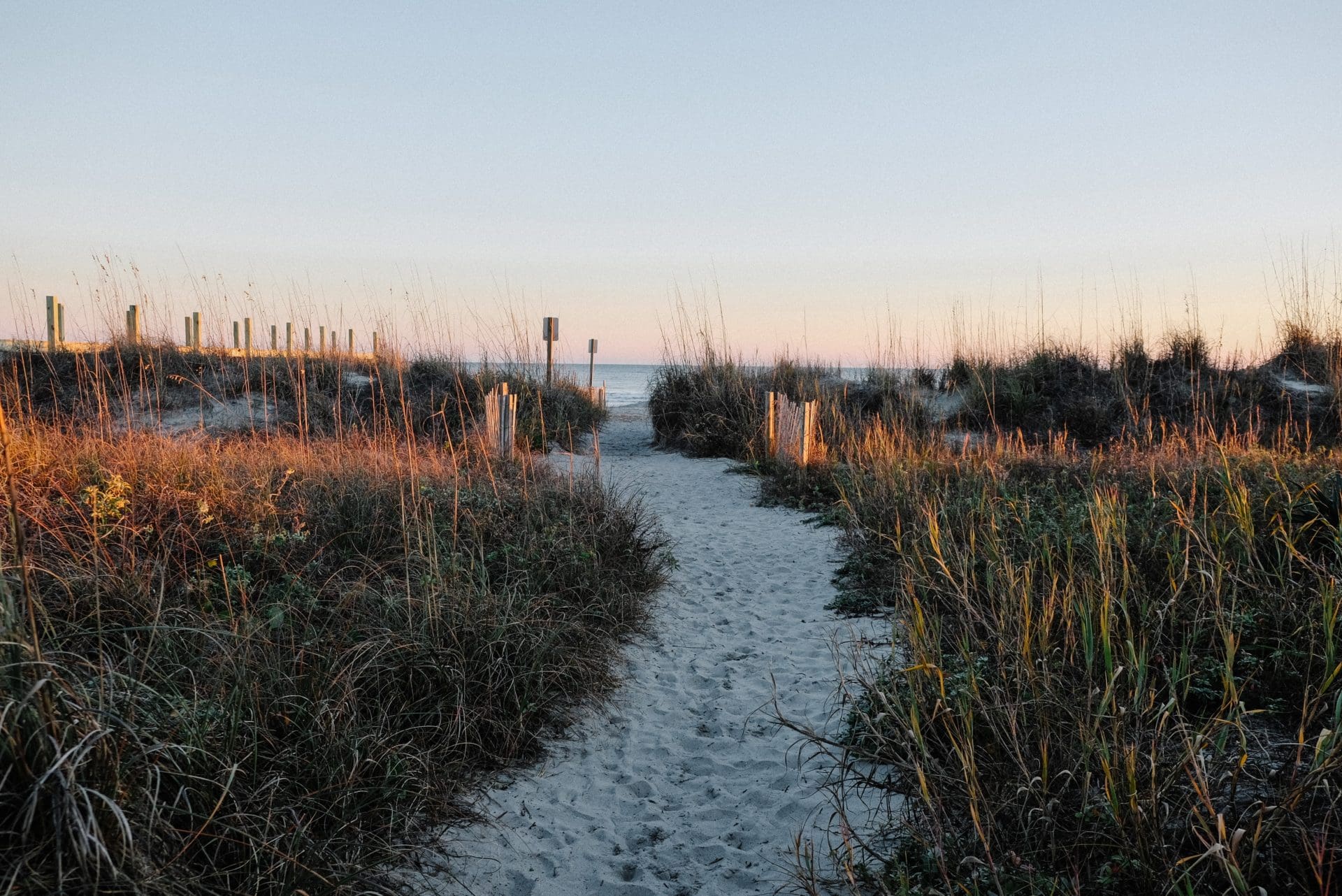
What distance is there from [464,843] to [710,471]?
7.63 metres

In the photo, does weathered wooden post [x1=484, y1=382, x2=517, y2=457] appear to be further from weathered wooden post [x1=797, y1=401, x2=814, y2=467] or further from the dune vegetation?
the dune vegetation

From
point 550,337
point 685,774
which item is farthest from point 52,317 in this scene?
point 685,774

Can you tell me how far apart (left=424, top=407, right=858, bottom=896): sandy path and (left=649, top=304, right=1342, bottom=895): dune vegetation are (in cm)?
22

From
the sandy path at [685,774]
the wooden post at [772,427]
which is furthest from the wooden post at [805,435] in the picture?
the sandy path at [685,774]

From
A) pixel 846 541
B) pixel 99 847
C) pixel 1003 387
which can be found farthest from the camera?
pixel 1003 387

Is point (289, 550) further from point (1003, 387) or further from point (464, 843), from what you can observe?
point (1003, 387)

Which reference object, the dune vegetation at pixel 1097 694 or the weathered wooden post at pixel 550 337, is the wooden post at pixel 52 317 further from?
the dune vegetation at pixel 1097 694

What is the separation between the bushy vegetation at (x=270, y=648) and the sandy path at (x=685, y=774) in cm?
20

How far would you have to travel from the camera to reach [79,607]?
301cm

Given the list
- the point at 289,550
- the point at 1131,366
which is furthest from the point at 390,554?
the point at 1131,366

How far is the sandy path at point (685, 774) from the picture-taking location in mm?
2352

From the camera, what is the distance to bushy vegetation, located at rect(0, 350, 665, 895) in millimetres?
1533

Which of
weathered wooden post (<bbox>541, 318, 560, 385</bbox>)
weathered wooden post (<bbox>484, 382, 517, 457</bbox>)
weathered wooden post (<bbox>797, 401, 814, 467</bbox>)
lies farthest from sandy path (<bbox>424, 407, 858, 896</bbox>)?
weathered wooden post (<bbox>541, 318, 560, 385</bbox>)

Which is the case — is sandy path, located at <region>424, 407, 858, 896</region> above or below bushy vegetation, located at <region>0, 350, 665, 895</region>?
below
